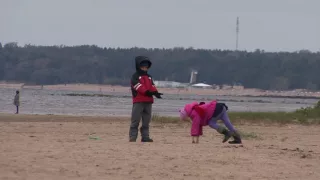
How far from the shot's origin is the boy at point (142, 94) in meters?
15.8

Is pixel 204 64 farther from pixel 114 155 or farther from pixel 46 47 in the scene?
pixel 114 155

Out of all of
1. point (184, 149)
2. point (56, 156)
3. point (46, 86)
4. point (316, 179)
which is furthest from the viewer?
point (46, 86)

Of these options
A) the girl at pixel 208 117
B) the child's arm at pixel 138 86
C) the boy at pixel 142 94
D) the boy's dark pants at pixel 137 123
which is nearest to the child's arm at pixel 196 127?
the girl at pixel 208 117

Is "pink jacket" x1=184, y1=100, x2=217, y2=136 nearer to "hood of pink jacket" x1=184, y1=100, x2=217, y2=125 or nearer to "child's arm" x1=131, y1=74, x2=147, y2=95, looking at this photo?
"hood of pink jacket" x1=184, y1=100, x2=217, y2=125

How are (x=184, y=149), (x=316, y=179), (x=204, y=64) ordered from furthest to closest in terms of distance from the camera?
(x=204, y=64) < (x=184, y=149) < (x=316, y=179)

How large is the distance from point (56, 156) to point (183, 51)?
152m

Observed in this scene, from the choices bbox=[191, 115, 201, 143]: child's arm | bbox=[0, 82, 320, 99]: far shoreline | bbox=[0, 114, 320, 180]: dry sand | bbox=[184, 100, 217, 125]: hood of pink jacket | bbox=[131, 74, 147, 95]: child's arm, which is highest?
bbox=[131, 74, 147, 95]: child's arm

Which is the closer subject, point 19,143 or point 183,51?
point 19,143

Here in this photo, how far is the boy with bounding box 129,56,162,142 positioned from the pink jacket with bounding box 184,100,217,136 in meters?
0.71

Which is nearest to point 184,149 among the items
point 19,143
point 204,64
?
point 19,143

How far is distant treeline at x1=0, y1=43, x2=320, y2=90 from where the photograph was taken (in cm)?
14938

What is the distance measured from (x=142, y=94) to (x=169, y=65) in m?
143

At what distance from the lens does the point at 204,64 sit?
522ft

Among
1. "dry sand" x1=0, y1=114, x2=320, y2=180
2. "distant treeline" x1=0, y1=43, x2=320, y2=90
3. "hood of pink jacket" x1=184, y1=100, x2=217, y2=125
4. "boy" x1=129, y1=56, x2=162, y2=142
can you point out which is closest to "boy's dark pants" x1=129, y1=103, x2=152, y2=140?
"boy" x1=129, y1=56, x2=162, y2=142
